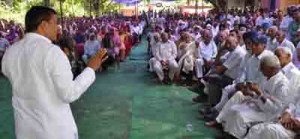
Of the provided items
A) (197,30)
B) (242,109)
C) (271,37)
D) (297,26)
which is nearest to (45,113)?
(242,109)

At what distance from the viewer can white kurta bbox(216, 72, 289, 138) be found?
450 centimetres

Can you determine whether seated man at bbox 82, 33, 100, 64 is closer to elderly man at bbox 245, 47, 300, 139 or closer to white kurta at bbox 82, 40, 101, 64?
white kurta at bbox 82, 40, 101, 64

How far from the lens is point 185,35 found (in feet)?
32.7

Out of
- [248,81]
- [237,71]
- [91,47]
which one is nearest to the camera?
[248,81]

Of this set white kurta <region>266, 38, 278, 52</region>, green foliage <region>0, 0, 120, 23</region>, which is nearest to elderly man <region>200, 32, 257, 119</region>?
white kurta <region>266, 38, 278, 52</region>

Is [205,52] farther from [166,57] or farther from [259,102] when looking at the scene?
[259,102]

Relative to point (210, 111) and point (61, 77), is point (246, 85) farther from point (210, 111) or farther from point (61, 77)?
point (61, 77)

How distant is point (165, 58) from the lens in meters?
10.0

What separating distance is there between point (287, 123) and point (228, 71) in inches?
110

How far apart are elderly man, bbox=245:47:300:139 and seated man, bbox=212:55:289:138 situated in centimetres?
11

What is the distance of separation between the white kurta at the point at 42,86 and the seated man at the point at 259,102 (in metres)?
2.44

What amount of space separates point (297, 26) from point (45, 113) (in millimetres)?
7061

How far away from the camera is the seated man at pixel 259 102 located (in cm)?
451

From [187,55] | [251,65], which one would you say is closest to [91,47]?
[187,55]
